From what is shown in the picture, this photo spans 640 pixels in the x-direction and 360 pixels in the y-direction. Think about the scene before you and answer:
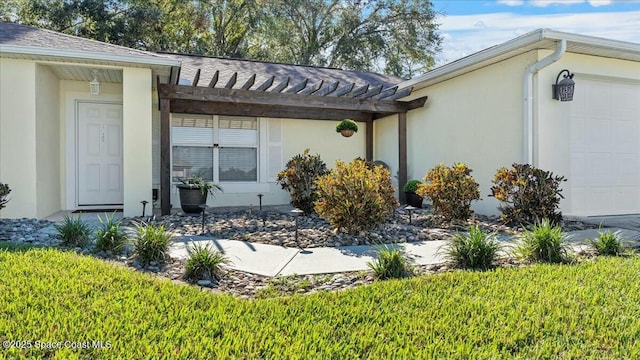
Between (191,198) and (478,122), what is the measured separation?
19.0 feet

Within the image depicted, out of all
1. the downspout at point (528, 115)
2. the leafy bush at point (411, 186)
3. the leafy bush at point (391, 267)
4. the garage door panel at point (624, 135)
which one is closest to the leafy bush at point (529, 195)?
the downspout at point (528, 115)

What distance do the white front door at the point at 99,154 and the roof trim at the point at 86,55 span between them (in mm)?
2167

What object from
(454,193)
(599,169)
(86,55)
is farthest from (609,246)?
(86,55)

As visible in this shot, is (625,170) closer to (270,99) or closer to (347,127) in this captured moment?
(347,127)

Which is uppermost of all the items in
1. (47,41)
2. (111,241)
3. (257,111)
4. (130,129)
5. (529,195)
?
(47,41)

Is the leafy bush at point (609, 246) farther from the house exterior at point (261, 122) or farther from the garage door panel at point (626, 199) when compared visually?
the garage door panel at point (626, 199)

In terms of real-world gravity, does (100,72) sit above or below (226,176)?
above

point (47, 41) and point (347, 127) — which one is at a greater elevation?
point (47, 41)

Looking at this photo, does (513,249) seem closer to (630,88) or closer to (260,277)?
(260,277)

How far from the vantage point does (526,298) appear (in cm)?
298

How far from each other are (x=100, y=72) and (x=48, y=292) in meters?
6.08

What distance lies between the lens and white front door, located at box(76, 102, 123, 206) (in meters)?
8.49

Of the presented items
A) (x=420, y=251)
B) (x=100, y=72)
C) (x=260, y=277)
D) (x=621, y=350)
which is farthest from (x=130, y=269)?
(x=100, y=72)

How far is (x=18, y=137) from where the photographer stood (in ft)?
21.5
